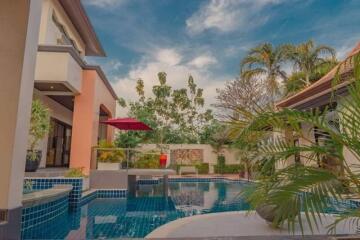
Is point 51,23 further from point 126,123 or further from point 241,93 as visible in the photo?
point 241,93

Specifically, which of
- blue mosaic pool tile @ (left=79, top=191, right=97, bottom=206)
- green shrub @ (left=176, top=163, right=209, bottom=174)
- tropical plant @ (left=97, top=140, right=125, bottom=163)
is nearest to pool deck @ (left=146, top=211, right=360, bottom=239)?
blue mosaic pool tile @ (left=79, top=191, right=97, bottom=206)

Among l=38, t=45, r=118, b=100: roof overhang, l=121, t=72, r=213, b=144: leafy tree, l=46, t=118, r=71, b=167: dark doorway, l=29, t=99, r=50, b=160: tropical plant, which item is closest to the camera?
l=29, t=99, r=50, b=160: tropical plant

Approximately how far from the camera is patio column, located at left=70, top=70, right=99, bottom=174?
1047cm

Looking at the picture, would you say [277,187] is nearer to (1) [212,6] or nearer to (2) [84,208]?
(2) [84,208]

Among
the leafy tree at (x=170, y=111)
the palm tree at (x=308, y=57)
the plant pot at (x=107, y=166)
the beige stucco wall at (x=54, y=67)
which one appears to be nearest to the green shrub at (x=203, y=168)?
the leafy tree at (x=170, y=111)

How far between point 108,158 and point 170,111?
16311 mm

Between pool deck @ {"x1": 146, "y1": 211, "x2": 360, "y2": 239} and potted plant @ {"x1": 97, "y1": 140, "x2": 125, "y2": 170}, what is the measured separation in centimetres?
590

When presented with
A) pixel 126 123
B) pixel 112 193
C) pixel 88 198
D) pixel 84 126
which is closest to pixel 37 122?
pixel 84 126

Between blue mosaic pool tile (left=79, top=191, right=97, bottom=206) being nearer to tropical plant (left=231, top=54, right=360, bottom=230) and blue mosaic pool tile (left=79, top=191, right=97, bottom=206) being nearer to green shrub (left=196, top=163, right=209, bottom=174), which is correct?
tropical plant (left=231, top=54, right=360, bottom=230)

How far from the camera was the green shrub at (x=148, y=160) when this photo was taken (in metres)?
12.4

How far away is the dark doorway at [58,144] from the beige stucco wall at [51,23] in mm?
4227

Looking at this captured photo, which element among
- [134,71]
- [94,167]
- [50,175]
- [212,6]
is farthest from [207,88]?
[50,175]

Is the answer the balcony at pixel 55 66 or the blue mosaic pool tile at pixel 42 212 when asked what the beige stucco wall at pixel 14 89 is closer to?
the blue mosaic pool tile at pixel 42 212

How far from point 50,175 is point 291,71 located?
1867 cm
